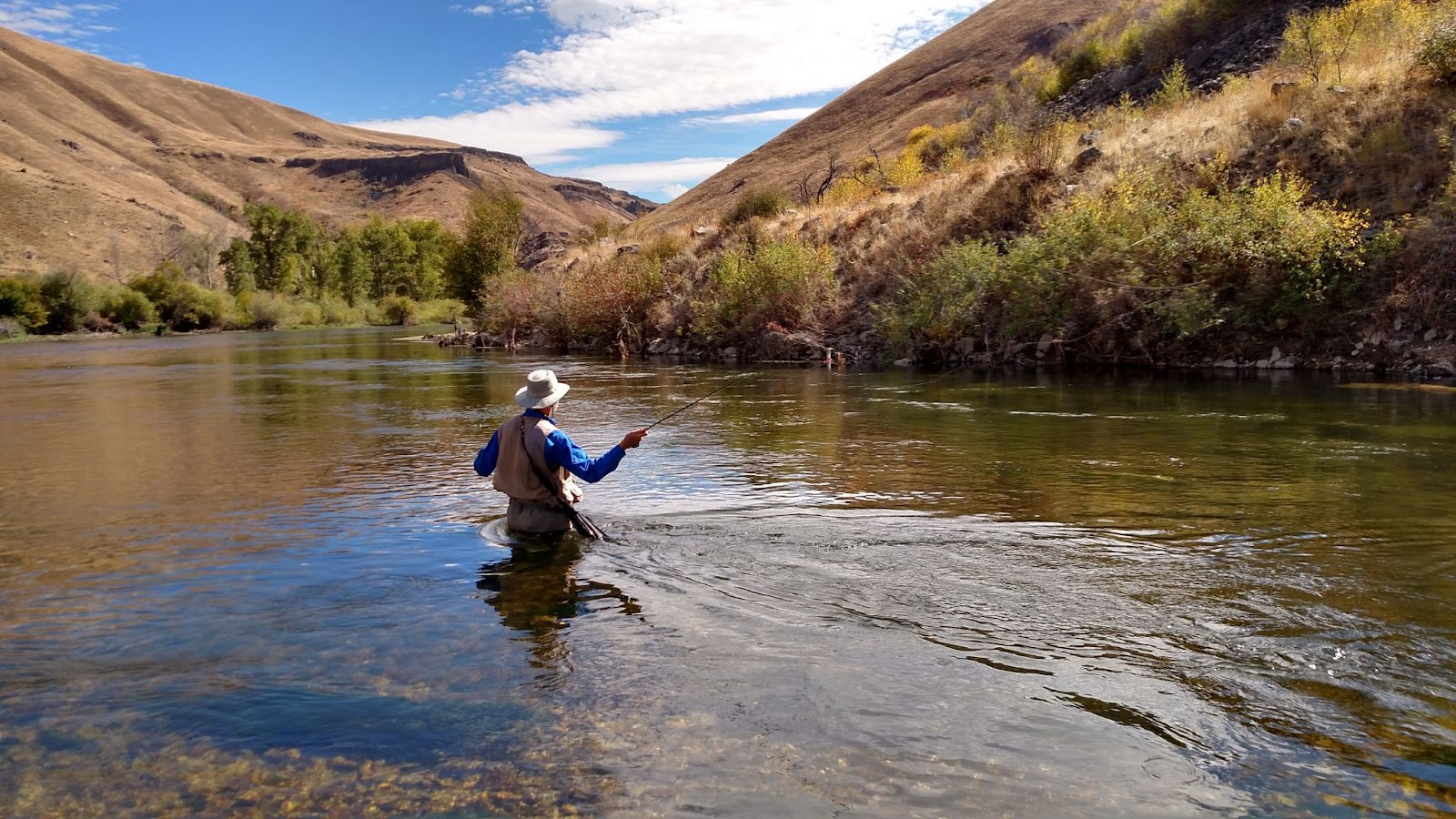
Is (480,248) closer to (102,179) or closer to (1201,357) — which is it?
(1201,357)

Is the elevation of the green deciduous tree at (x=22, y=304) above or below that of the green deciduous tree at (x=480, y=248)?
below

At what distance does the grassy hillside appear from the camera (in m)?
19.2

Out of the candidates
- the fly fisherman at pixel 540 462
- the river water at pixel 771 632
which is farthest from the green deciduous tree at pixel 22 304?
the fly fisherman at pixel 540 462

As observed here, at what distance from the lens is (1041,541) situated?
316 inches

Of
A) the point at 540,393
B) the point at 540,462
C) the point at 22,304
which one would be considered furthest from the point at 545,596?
the point at 22,304

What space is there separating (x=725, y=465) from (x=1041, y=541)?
16.5 ft

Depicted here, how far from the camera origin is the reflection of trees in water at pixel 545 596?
19.9 ft

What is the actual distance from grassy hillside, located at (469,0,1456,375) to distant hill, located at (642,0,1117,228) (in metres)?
32.5

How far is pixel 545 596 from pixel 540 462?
51.7 inches

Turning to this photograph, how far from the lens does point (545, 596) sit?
7.08 meters

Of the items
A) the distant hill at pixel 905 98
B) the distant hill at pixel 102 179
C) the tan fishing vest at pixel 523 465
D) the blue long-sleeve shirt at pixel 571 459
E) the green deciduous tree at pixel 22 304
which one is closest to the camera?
the blue long-sleeve shirt at pixel 571 459

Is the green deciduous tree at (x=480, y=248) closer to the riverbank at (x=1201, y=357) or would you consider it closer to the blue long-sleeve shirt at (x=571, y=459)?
the riverbank at (x=1201, y=357)

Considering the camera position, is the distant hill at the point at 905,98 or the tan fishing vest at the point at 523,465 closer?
the tan fishing vest at the point at 523,465

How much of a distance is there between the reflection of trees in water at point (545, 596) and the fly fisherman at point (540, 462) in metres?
0.29
